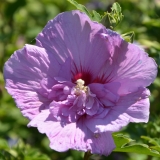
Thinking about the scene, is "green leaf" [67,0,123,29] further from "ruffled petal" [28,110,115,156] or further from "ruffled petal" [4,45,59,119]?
"ruffled petal" [28,110,115,156]

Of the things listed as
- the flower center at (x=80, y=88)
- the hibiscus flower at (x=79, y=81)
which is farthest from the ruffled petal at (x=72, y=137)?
the flower center at (x=80, y=88)

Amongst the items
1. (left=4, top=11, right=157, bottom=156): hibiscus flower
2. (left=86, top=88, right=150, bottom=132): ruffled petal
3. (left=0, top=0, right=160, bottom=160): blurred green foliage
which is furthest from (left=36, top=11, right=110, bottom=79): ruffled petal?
(left=0, top=0, right=160, bottom=160): blurred green foliage

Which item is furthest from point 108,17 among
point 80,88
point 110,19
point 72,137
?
point 72,137

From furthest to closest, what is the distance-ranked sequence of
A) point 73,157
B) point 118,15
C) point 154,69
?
point 73,157, point 118,15, point 154,69

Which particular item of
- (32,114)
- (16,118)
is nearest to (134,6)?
(16,118)

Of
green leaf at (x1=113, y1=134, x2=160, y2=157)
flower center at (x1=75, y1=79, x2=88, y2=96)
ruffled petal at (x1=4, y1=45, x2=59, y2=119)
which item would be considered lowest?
green leaf at (x1=113, y1=134, x2=160, y2=157)

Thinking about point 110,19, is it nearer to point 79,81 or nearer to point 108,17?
point 108,17

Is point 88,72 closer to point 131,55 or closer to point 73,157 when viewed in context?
point 131,55
